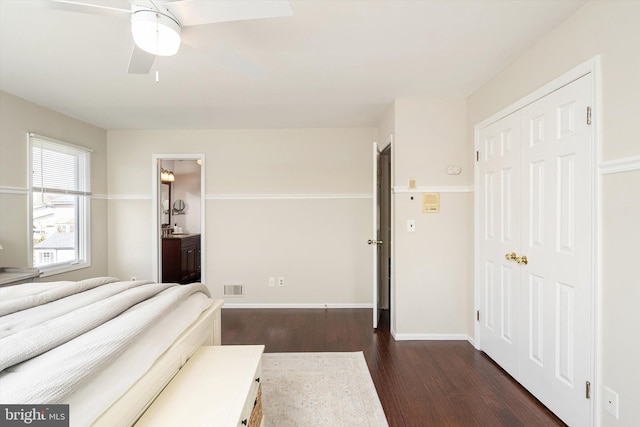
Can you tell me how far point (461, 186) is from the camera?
9.95 feet

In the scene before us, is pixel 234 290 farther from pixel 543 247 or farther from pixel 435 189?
pixel 543 247

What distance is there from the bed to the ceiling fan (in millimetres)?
1365

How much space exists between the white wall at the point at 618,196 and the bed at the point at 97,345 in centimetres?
221

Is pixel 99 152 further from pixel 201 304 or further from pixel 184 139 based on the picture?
pixel 201 304

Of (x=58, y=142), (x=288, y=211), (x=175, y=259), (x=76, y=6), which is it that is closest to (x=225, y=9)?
(x=76, y=6)

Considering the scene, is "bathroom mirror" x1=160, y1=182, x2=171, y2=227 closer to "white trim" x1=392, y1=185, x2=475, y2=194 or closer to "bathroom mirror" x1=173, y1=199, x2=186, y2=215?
"bathroom mirror" x1=173, y1=199, x2=186, y2=215

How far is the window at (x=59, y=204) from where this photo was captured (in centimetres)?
326

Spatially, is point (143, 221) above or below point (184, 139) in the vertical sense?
below

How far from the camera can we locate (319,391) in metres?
2.12

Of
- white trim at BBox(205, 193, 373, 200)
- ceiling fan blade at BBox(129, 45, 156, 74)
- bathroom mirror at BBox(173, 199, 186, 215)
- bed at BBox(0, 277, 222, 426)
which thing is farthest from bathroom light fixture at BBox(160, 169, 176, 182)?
ceiling fan blade at BBox(129, 45, 156, 74)

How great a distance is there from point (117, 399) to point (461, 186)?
3109mm

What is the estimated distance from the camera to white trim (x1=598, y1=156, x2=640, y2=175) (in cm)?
141

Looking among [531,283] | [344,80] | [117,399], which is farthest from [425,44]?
[117,399]

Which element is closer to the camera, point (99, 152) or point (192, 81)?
point (192, 81)
